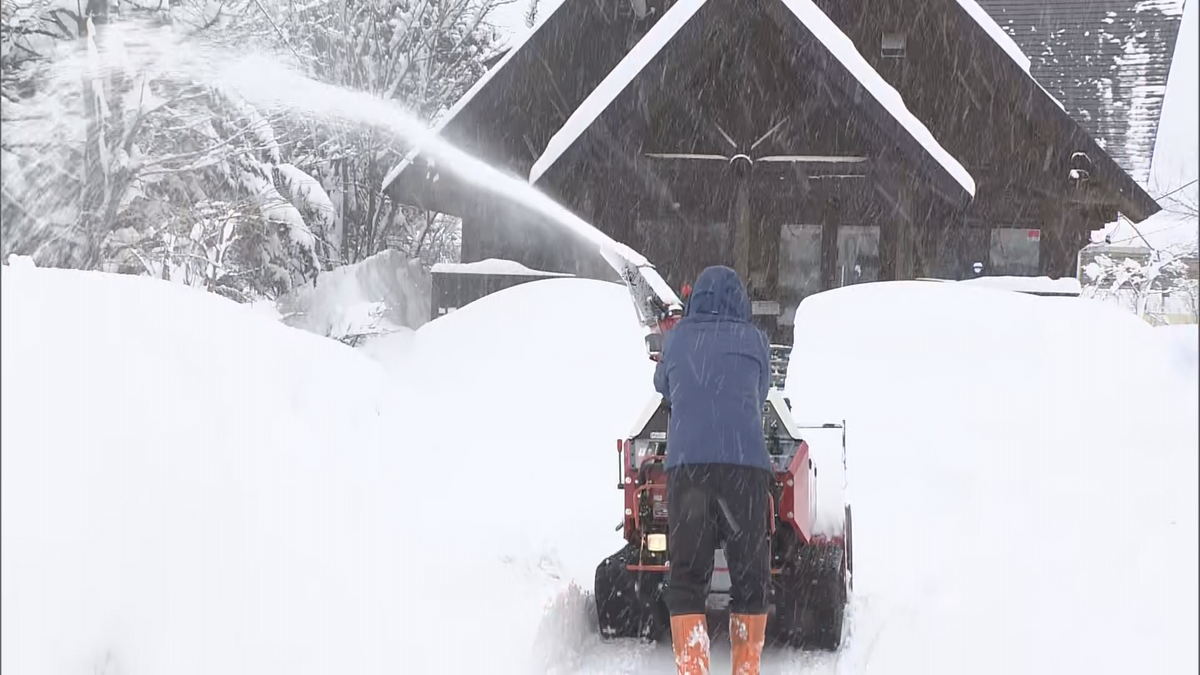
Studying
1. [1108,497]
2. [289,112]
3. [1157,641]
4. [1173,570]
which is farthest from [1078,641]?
[289,112]

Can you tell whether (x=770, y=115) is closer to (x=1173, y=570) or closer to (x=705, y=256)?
(x=705, y=256)

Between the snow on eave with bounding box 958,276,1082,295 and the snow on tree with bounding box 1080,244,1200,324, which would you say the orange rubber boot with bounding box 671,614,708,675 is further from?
the snow on tree with bounding box 1080,244,1200,324

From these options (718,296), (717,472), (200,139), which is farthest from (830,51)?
(200,139)

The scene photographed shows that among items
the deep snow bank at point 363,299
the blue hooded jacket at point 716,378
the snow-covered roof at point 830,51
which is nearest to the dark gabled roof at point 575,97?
the snow-covered roof at point 830,51

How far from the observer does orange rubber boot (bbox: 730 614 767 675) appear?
173 inches

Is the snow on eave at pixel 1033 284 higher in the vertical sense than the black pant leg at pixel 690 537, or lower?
higher

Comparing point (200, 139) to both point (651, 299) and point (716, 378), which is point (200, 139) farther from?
point (716, 378)

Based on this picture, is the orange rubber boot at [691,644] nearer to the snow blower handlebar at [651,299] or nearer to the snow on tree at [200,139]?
the snow blower handlebar at [651,299]

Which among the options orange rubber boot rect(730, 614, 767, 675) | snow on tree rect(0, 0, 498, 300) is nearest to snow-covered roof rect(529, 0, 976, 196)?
snow on tree rect(0, 0, 498, 300)

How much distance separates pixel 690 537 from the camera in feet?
14.2

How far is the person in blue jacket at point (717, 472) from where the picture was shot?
14.0 ft

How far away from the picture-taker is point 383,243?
22875 millimetres

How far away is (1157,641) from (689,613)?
2187mm

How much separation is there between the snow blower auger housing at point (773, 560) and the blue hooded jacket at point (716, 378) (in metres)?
0.44
